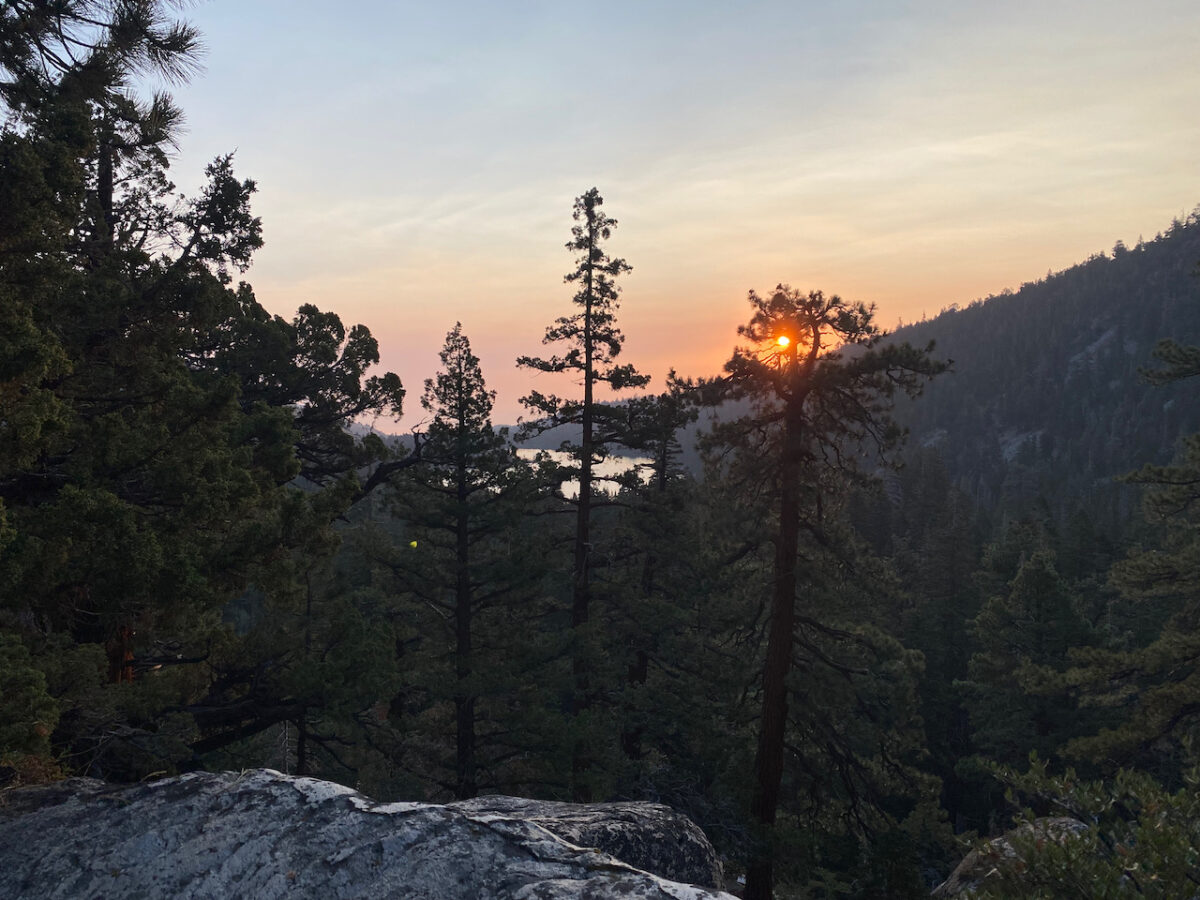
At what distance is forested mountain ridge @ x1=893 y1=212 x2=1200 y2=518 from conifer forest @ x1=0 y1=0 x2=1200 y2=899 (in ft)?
383

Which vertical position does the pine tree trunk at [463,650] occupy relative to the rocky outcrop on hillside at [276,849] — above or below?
below

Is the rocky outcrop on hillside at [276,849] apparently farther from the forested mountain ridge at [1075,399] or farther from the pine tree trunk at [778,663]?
the forested mountain ridge at [1075,399]

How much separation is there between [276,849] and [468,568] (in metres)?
14.7

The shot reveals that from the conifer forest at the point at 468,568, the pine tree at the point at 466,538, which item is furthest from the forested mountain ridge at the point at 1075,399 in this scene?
the pine tree at the point at 466,538

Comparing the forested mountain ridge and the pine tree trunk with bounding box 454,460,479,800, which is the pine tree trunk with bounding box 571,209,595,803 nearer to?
the pine tree trunk with bounding box 454,460,479,800

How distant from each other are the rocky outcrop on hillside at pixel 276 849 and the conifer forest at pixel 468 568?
3.14 ft

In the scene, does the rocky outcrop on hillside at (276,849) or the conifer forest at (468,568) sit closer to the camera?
the rocky outcrop on hillside at (276,849)

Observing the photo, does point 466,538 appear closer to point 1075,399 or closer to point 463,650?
point 463,650

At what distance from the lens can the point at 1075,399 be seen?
167625 mm

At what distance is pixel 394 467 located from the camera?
1653cm

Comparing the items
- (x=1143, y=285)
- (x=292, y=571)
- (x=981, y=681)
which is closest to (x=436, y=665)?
(x=292, y=571)

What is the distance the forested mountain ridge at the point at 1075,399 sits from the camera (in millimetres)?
133375

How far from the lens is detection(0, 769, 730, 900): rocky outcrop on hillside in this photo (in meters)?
4.10

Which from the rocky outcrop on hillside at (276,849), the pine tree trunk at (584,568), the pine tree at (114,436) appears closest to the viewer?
the rocky outcrop on hillside at (276,849)
